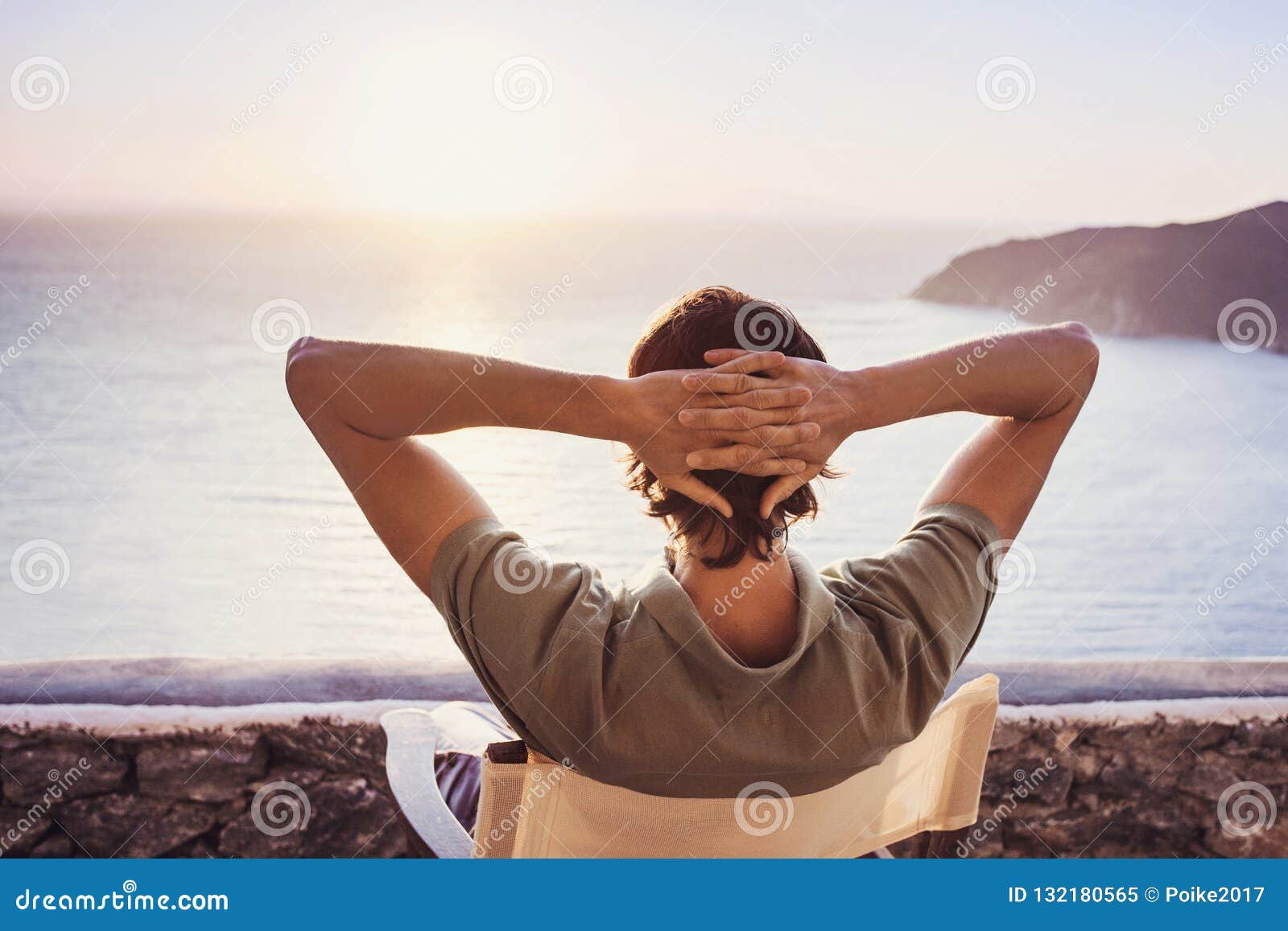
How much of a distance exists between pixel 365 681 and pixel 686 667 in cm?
92

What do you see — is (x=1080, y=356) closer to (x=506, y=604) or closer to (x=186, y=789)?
(x=506, y=604)

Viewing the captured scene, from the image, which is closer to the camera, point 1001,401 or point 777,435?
point 777,435

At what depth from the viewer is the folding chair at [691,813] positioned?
1.02m

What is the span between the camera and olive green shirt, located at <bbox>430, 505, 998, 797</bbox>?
0.92 meters

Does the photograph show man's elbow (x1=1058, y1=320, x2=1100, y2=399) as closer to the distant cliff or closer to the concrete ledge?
the concrete ledge

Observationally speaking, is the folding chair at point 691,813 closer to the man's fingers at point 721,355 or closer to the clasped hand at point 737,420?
the clasped hand at point 737,420

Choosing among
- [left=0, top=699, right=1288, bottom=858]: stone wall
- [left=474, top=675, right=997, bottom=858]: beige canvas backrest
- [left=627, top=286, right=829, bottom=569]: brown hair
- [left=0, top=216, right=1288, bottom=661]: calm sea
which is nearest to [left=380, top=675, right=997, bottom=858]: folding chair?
[left=474, top=675, right=997, bottom=858]: beige canvas backrest

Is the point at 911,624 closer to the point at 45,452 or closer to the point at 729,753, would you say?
the point at 729,753

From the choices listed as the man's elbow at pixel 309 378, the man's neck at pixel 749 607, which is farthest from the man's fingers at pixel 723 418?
the man's elbow at pixel 309 378

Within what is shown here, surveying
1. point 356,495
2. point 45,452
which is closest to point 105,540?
point 45,452

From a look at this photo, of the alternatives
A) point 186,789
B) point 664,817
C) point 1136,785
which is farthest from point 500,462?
point 664,817

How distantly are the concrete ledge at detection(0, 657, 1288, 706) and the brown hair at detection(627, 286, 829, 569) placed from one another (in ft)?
2.91

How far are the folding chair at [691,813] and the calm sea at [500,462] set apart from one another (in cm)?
81

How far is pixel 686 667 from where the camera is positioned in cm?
94
